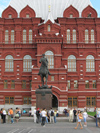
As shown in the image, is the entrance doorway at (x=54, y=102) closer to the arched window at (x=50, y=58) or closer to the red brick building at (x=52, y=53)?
the red brick building at (x=52, y=53)

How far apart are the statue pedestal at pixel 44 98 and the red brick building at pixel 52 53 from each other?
19.2m

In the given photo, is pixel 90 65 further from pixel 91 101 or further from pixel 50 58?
pixel 50 58

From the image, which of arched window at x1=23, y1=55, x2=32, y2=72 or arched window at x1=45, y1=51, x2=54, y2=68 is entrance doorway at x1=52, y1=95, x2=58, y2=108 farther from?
arched window at x1=23, y1=55, x2=32, y2=72

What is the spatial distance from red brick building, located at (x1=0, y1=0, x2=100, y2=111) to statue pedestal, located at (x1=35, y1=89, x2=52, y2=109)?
19.2 metres

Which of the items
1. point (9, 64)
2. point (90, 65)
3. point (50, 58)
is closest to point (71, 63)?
point (90, 65)

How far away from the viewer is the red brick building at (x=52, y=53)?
161ft

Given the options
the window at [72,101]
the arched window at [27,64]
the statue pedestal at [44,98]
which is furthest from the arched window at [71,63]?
the statue pedestal at [44,98]

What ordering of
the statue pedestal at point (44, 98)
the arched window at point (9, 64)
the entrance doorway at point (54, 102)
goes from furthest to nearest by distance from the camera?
the arched window at point (9, 64)
the entrance doorway at point (54, 102)
the statue pedestal at point (44, 98)

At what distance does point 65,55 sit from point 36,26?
27.2ft

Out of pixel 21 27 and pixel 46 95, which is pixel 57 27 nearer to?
pixel 21 27

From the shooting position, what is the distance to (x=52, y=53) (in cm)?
4806

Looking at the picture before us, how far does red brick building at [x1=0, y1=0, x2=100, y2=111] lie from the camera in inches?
1937

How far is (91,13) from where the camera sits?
53.6m

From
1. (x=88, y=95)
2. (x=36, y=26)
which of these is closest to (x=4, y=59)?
(x=36, y=26)
